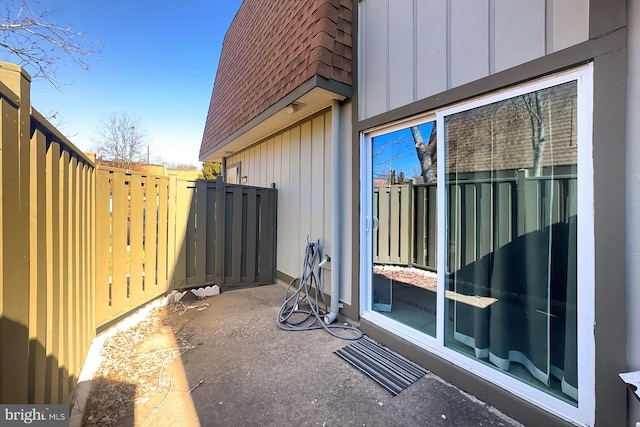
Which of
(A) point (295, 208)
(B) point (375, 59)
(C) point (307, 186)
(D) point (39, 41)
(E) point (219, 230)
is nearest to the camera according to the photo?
(B) point (375, 59)

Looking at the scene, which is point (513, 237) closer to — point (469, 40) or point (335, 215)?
point (469, 40)

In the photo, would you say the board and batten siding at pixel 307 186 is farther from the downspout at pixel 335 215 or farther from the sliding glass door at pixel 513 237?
the sliding glass door at pixel 513 237

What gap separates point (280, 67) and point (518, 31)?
9.35ft

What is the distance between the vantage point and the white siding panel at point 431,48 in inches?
86.4

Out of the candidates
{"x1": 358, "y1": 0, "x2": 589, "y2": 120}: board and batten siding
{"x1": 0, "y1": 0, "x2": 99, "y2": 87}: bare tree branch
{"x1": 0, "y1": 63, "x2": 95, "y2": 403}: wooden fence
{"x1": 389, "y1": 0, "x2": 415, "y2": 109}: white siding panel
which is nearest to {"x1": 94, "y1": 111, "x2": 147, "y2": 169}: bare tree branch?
{"x1": 0, "y1": 0, "x2": 99, "y2": 87}: bare tree branch

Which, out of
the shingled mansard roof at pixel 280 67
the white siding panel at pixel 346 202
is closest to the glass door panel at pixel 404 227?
the white siding panel at pixel 346 202

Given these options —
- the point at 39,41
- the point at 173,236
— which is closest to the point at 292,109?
the point at 173,236

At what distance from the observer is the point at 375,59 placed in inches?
111

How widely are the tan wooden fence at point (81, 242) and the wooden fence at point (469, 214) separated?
2449mm

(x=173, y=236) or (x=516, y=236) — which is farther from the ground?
(x=516, y=236)

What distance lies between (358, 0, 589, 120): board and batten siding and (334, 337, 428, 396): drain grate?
7.74 feet

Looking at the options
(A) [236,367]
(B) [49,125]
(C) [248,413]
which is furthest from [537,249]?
(B) [49,125]

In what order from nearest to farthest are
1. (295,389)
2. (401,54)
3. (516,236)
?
(516,236) → (295,389) → (401,54)

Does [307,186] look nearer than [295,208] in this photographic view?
Yes
